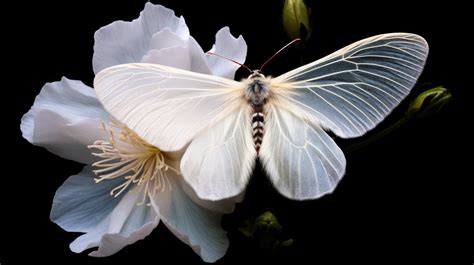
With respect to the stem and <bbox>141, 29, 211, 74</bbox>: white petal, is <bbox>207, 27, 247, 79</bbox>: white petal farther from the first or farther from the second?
the stem

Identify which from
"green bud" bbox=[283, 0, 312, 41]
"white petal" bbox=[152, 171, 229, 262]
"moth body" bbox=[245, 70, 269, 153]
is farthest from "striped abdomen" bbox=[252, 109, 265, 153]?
"green bud" bbox=[283, 0, 312, 41]

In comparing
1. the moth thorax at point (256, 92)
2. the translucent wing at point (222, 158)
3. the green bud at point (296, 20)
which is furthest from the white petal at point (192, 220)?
the green bud at point (296, 20)

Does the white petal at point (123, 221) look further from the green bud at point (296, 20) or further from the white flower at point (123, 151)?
the green bud at point (296, 20)

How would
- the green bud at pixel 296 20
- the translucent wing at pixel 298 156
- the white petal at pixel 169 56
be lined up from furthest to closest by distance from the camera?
the green bud at pixel 296 20 < the white petal at pixel 169 56 < the translucent wing at pixel 298 156

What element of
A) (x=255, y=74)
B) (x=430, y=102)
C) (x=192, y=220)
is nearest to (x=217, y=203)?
(x=192, y=220)

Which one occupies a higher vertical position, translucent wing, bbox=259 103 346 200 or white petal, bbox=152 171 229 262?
translucent wing, bbox=259 103 346 200

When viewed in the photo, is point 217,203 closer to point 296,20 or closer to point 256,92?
point 256,92
